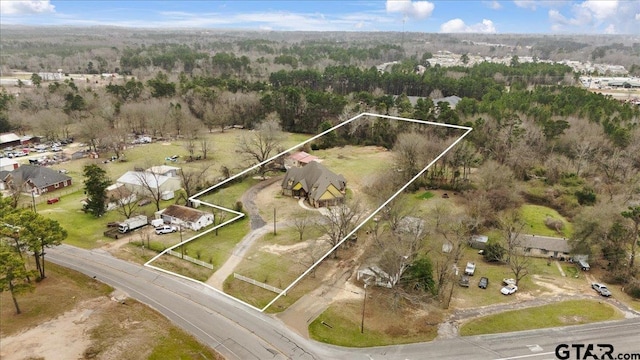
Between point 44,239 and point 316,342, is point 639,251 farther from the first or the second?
point 44,239

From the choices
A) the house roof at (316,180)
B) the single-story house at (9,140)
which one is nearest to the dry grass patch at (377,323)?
the house roof at (316,180)

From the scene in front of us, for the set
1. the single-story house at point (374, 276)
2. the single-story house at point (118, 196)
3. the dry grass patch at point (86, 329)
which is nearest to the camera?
the dry grass patch at point (86, 329)

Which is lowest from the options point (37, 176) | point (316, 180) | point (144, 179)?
point (37, 176)

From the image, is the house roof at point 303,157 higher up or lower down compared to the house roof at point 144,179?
higher up

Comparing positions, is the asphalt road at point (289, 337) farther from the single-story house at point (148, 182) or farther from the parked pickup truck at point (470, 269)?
the single-story house at point (148, 182)

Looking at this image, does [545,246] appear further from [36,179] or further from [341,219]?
[36,179]

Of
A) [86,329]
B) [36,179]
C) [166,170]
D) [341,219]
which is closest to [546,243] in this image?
[341,219]

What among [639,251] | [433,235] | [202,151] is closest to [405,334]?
[433,235]
